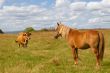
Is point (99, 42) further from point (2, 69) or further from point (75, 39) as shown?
point (2, 69)

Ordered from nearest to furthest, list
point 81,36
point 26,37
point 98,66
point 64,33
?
point 98,66, point 81,36, point 64,33, point 26,37

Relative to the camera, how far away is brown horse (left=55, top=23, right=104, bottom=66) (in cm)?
1299

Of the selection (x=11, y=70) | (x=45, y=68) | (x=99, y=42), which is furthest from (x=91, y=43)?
(x=11, y=70)

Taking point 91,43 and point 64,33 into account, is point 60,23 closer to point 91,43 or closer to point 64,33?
point 64,33

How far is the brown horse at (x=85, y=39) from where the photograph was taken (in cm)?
1299

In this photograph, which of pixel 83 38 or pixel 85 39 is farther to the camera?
pixel 83 38

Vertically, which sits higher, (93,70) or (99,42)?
(99,42)

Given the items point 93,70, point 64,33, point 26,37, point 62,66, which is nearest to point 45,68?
point 62,66

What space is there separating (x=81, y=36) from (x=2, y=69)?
4.27m

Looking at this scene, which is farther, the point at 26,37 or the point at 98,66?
the point at 26,37

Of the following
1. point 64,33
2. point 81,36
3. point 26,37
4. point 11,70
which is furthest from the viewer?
point 26,37

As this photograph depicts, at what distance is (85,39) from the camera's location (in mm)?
13516

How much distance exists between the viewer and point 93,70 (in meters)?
11.9

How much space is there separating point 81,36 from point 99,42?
1.14 meters
